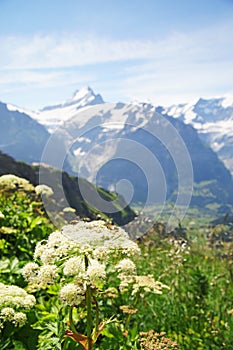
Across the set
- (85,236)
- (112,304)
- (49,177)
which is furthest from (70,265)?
(49,177)

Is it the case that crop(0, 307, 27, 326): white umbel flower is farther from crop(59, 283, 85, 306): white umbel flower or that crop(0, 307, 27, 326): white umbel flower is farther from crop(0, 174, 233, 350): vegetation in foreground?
crop(59, 283, 85, 306): white umbel flower

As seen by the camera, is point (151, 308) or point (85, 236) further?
point (151, 308)

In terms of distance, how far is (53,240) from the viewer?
277 cm

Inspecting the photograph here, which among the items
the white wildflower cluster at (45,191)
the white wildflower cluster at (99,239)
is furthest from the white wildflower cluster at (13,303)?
the white wildflower cluster at (45,191)

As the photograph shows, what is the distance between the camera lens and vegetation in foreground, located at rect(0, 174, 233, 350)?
268 cm

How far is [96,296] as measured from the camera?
12.5 ft

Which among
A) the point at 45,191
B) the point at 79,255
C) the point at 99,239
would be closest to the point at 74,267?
the point at 79,255

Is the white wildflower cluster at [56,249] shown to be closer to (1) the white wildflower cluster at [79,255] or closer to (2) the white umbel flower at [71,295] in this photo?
(1) the white wildflower cluster at [79,255]

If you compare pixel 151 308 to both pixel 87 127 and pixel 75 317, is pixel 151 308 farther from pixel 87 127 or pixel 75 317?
pixel 87 127

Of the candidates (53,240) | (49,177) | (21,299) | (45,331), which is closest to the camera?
(53,240)

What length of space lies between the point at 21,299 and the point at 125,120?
5.78 metres

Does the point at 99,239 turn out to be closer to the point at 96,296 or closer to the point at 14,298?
the point at 14,298

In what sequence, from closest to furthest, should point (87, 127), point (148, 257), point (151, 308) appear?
1. point (151, 308)
2. point (87, 127)
3. point (148, 257)

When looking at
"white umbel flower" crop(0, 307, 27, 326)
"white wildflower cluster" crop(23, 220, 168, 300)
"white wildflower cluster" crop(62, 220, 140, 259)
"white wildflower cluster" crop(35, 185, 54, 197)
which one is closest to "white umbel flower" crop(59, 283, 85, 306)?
"white wildflower cluster" crop(23, 220, 168, 300)
